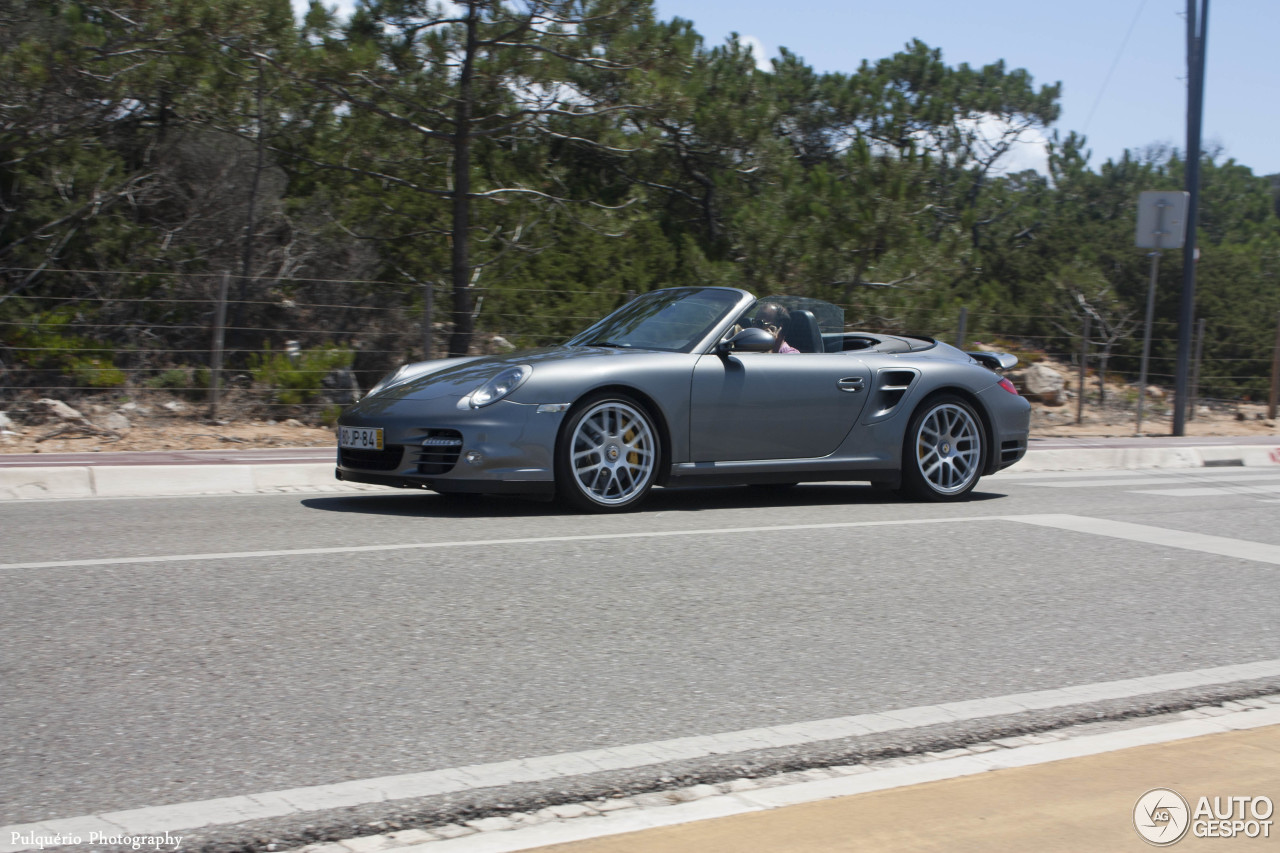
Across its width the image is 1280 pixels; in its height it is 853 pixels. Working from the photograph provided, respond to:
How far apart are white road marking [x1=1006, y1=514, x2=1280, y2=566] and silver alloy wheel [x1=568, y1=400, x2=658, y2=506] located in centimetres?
228

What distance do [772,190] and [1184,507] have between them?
1084cm

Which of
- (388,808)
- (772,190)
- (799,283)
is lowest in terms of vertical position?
(388,808)

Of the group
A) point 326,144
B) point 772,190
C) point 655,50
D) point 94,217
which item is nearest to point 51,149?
point 94,217

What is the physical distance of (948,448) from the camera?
8.62 metres

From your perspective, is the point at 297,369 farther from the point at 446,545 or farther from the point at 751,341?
the point at 446,545

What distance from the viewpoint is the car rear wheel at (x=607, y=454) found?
23.3 feet

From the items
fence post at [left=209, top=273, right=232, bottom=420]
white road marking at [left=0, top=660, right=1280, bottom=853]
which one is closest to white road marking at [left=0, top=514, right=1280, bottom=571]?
white road marking at [left=0, top=660, right=1280, bottom=853]

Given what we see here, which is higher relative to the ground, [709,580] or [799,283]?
[799,283]

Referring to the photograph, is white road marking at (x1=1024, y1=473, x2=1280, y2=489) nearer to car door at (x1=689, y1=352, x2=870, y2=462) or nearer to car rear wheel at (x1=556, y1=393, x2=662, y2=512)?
car door at (x1=689, y1=352, x2=870, y2=462)

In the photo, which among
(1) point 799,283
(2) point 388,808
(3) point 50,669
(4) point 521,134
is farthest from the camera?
(1) point 799,283

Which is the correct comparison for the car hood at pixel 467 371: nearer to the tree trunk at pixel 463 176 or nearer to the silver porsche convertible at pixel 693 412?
the silver porsche convertible at pixel 693 412

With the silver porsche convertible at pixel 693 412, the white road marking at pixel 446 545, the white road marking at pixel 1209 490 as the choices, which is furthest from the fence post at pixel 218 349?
the white road marking at pixel 1209 490

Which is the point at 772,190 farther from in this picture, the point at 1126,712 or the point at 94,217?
the point at 1126,712

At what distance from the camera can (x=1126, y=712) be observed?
12.3 ft
